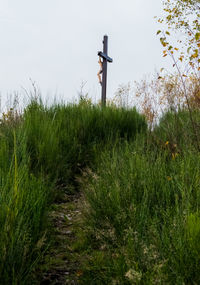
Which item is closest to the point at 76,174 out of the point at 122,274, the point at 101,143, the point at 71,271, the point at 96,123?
the point at 101,143

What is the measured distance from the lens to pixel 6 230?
1923 mm

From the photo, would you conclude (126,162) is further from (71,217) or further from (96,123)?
(96,123)

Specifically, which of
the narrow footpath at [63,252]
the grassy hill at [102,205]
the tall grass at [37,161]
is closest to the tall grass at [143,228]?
the grassy hill at [102,205]

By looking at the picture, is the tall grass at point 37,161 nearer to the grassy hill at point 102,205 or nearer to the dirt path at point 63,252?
the grassy hill at point 102,205

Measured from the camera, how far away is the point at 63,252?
290cm

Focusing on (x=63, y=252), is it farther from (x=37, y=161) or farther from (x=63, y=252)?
(x=37, y=161)

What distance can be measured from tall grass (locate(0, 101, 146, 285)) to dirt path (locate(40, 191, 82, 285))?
17 cm

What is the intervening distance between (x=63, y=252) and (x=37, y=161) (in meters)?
1.78

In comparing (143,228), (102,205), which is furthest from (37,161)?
(143,228)

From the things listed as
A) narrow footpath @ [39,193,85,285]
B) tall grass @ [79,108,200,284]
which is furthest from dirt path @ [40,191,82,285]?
tall grass @ [79,108,200,284]

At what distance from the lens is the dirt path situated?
247 centimetres

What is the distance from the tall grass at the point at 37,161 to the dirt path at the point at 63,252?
17 centimetres

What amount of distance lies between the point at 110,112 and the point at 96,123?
31.6 inches

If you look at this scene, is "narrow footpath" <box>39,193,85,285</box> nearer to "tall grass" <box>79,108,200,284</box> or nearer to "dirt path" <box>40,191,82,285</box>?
"dirt path" <box>40,191,82,285</box>
